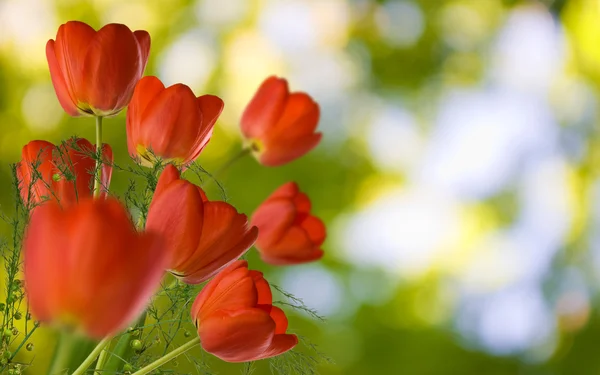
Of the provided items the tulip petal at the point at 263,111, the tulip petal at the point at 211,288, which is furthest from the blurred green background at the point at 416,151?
the tulip petal at the point at 211,288

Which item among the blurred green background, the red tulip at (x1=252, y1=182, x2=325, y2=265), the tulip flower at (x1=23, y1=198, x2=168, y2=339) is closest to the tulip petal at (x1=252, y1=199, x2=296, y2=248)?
the red tulip at (x1=252, y1=182, x2=325, y2=265)

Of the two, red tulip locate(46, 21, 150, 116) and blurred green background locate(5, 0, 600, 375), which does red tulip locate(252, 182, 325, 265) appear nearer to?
red tulip locate(46, 21, 150, 116)

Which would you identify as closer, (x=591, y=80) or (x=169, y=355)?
(x=169, y=355)

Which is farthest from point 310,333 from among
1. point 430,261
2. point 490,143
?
point 490,143

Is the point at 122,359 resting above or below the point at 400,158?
above

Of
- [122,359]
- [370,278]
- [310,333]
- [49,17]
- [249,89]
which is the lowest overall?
[310,333]

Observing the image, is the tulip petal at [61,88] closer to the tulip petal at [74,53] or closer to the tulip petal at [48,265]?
the tulip petal at [74,53]

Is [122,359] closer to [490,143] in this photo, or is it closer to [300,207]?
[300,207]
